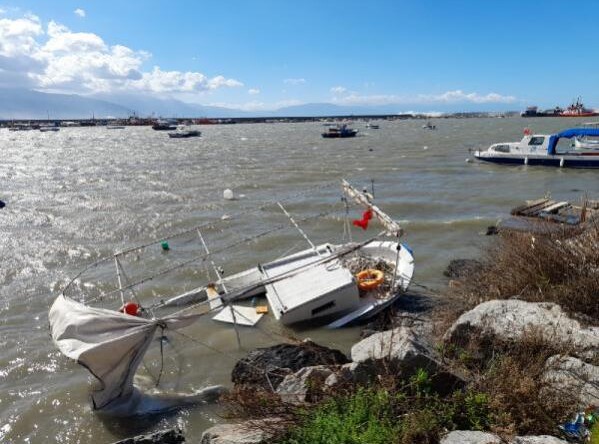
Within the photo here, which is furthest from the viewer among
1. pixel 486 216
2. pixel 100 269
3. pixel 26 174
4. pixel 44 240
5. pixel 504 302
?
pixel 26 174

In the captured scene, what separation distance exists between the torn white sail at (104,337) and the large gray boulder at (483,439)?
470 cm

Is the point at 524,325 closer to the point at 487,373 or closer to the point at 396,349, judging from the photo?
the point at 487,373

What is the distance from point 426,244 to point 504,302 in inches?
437

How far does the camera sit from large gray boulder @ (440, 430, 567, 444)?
5188mm

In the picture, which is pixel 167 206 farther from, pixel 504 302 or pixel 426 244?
pixel 504 302

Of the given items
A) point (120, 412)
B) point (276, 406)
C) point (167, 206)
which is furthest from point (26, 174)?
point (276, 406)

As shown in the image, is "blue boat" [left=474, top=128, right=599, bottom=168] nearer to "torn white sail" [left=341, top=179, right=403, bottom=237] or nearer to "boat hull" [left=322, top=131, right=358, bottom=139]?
"torn white sail" [left=341, top=179, right=403, bottom=237]

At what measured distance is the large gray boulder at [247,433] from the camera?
19.8 ft

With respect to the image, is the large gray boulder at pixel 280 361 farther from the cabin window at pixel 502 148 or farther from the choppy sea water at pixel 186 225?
the cabin window at pixel 502 148

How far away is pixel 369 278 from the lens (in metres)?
13.0

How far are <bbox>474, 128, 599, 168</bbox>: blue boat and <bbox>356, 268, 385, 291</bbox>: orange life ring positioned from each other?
99.2ft

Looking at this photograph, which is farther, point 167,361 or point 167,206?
point 167,206

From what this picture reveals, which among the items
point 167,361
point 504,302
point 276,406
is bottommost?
point 167,361

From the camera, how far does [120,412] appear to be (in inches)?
353
